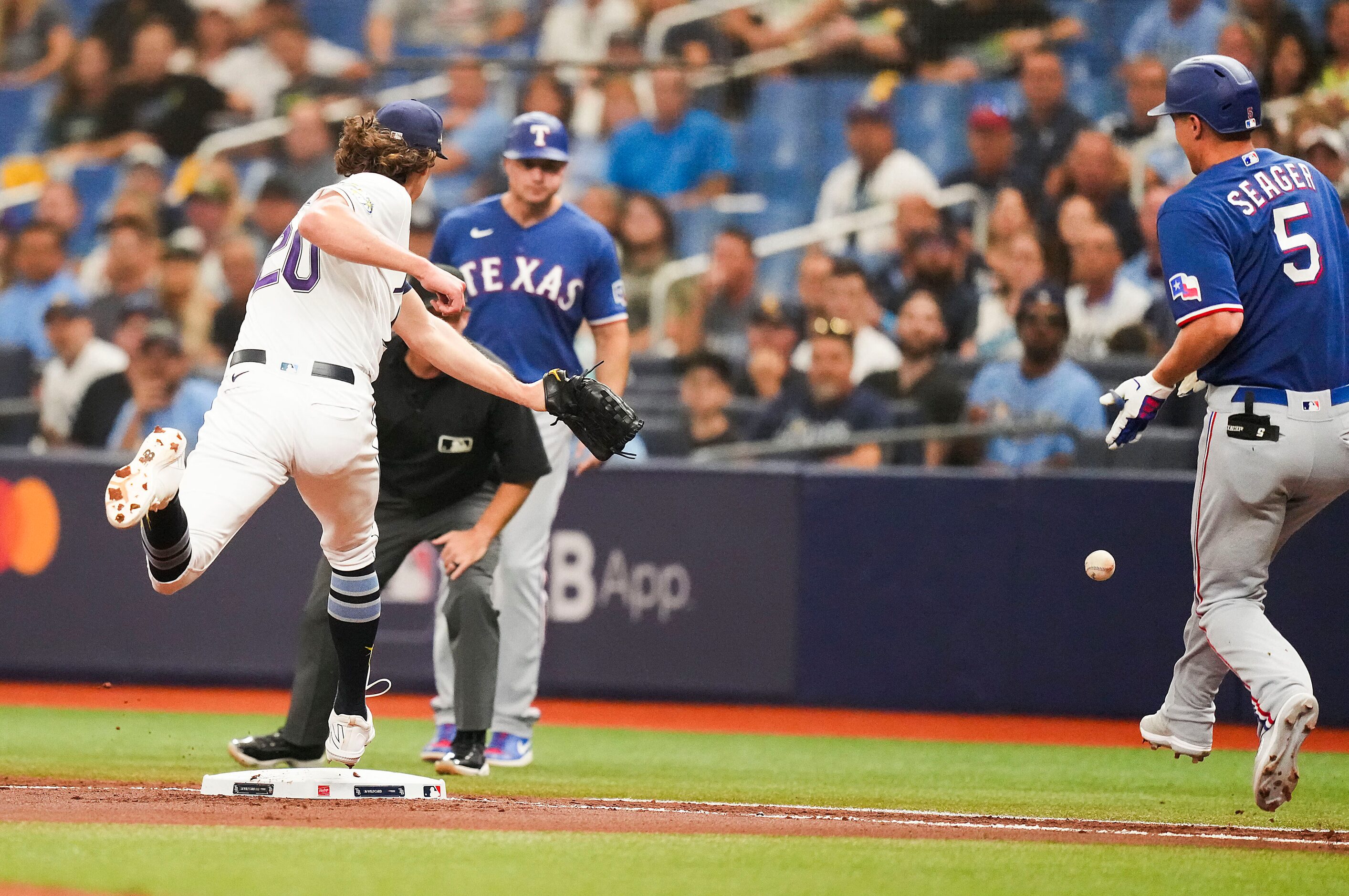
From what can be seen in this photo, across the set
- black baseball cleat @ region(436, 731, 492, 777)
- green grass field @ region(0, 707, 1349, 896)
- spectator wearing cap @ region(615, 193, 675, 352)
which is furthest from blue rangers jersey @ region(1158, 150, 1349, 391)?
spectator wearing cap @ region(615, 193, 675, 352)

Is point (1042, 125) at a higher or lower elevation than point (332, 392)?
higher

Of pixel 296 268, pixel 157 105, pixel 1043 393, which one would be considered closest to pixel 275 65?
pixel 157 105

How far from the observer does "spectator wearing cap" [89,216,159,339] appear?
11430 millimetres

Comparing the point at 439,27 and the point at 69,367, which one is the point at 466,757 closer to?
the point at 69,367

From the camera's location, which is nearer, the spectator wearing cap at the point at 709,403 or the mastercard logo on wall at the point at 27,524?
the mastercard logo on wall at the point at 27,524

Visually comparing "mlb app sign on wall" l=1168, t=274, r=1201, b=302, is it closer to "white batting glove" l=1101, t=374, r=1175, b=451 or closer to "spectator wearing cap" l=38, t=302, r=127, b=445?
"white batting glove" l=1101, t=374, r=1175, b=451

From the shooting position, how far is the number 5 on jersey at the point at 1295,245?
519 cm

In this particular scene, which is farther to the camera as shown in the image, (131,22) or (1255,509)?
(131,22)

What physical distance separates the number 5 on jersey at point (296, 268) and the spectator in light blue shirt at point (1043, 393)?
5060 millimetres

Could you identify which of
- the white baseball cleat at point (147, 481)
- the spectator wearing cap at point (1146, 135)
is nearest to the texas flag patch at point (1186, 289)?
the white baseball cleat at point (147, 481)

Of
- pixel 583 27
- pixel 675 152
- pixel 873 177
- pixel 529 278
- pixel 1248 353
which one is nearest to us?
pixel 1248 353

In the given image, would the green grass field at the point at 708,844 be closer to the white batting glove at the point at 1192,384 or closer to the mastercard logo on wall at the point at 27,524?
the white batting glove at the point at 1192,384

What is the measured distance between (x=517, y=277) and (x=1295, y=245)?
2.99m

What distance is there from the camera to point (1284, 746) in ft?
15.8
